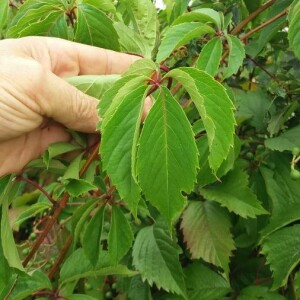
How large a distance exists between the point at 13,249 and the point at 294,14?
28.9 inches

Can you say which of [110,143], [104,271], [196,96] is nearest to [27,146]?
[104,271]

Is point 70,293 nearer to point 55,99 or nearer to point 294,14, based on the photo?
point 55,99

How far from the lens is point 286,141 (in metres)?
1.09

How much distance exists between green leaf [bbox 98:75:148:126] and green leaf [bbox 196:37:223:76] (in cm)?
23

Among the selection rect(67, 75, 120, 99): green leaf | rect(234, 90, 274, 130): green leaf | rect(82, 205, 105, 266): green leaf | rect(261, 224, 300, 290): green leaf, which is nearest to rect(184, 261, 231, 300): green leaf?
rect(261, 224, 300, 290): green leaf

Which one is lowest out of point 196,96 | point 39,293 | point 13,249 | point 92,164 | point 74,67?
point 39,293

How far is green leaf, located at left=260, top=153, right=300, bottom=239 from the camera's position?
41.1 inches

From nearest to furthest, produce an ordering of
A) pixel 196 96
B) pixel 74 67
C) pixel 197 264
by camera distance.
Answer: pixel 196 96, pixel 74 67, pixel 197 264

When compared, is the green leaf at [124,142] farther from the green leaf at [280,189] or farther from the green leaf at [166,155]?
the green leaf at [280,189]

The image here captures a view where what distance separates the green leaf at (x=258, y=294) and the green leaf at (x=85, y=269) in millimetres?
296

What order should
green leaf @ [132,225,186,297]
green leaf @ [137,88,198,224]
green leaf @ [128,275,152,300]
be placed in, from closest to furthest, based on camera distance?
green leaf @ [137,88,198,224]
green leaf @ [132,225,186,297]
green leaf @ [128,275,152,300]

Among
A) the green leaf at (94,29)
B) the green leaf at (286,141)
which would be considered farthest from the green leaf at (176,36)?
the green leaf at (286,141)

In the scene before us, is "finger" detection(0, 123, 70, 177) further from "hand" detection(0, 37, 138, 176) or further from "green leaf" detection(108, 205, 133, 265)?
"green leaf" detection(108, 205, 133, 265)

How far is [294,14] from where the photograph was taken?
2.86 feet
